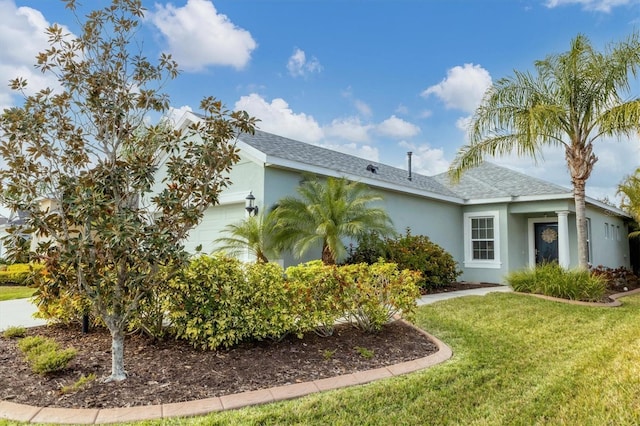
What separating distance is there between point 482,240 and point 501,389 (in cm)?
1199

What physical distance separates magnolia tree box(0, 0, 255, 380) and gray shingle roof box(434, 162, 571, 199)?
1150 cm

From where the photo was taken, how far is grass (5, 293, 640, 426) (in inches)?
139

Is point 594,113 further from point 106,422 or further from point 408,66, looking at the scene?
point 106,422

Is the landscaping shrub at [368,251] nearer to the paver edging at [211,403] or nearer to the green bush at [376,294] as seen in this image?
the green bush at [376,294]

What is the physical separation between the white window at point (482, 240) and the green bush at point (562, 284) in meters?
3.75

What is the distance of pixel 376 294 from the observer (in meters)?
6.13

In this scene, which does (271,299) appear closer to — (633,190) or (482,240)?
(482,240)

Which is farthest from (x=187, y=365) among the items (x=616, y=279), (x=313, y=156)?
(x=616, y=279)

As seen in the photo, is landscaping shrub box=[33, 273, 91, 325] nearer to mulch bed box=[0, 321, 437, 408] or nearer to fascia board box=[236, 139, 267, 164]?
mulch bed box=[0, 321, 437, 408]

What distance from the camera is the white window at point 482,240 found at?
15.0 m

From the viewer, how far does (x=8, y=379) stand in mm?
4281

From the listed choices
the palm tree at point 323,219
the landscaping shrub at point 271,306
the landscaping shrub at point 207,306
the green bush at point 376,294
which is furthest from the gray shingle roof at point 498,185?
the landscaping shrub at point 207,306

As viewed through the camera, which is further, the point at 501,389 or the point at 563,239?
the point at 563,239

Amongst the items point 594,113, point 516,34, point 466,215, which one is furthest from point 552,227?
point 516,34
